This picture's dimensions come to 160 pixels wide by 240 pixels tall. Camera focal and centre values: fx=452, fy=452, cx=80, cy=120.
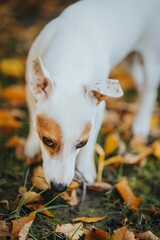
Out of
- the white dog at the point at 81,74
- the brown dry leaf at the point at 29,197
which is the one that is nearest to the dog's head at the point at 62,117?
the white dog at the point at 81,74

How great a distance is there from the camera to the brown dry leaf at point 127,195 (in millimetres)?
3008

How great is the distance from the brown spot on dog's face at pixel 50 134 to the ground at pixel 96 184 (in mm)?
371

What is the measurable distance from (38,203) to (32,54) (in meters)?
1.04

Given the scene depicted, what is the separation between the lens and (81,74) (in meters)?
2.80

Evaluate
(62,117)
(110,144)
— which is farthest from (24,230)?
(110,144)

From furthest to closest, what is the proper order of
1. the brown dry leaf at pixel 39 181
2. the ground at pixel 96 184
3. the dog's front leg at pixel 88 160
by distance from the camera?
the dog's front leg at pixel 88 160
the brown dry leaf at pixel 39 181
the ground at pixel 96 184

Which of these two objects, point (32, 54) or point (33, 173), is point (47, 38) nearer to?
point (32, 54)

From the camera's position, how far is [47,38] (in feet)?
10.1

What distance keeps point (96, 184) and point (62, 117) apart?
2.88 ft

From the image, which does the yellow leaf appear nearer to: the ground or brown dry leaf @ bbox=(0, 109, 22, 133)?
the ground

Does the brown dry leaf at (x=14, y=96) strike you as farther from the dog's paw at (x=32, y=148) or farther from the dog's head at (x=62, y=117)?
the dog's head at (x=62, y=117)

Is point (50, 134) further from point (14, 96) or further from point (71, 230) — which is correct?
point (14, 96)

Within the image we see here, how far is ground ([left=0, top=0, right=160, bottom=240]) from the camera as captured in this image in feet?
8.89

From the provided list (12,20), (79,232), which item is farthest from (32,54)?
(12,20)
